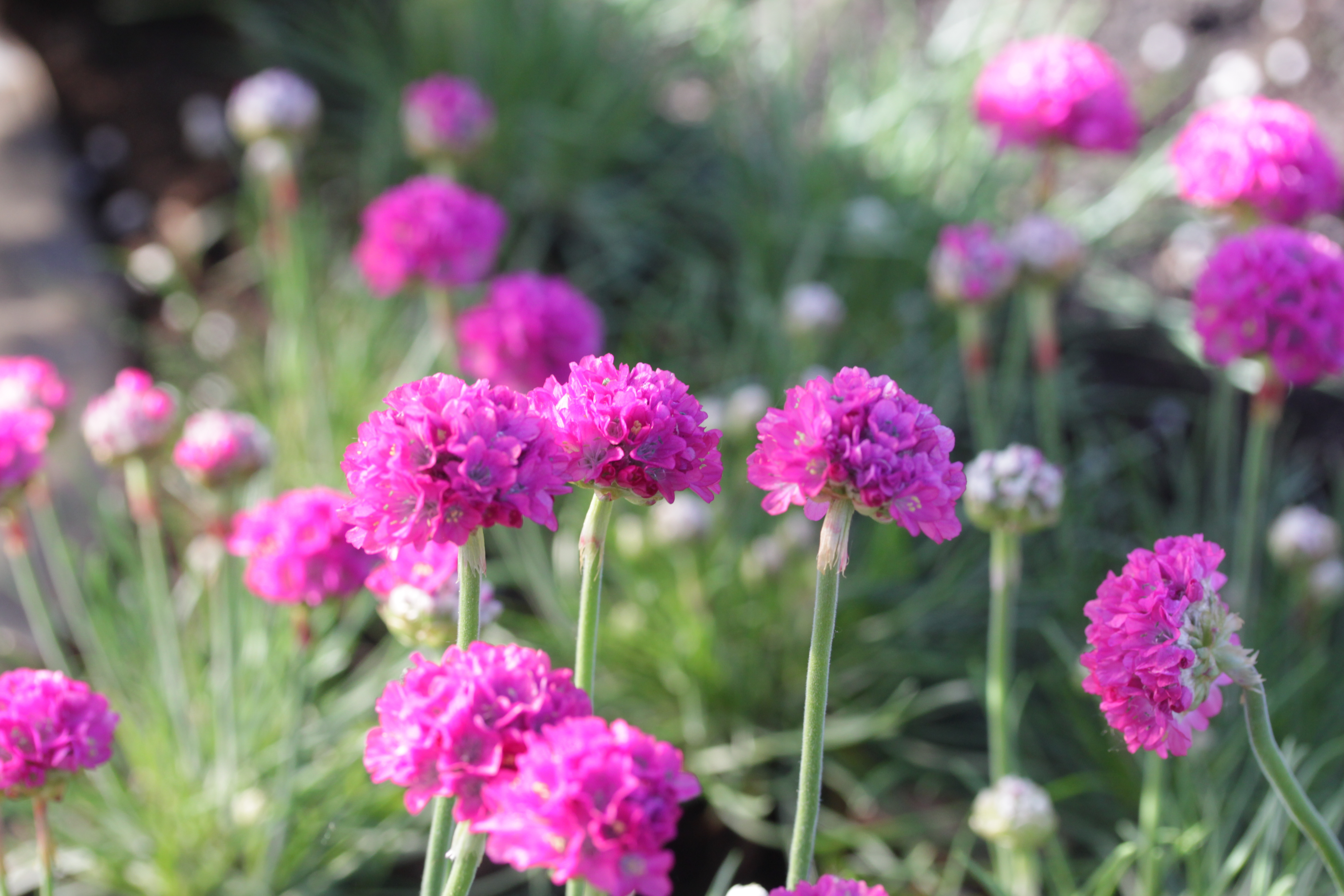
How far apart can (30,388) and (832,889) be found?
5.01 ft

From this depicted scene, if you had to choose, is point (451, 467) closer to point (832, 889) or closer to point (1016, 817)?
point (832, 889)

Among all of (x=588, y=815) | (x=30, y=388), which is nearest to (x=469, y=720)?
(x=588, y=815)

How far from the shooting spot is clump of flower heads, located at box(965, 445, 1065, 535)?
169cm

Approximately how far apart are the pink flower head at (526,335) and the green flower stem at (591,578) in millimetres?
1173

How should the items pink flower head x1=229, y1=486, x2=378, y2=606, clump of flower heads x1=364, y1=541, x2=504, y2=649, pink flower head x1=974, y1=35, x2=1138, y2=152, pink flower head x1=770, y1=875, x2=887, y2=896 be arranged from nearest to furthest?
1. pink flower head x1=770, y1=875, x2=887, y2=896
2. clump of flower heads x1=364, y1=541, x2=504, y2=649
3. pink flower head x1=229, y1=486, x2=378, y2=606
4. pink flower head x1=974, y1=35, x2=1138, y2=152

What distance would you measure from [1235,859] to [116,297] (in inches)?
141

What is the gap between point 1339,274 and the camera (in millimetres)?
1896

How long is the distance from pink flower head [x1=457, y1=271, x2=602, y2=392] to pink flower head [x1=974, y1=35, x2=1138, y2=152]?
103 centimetres

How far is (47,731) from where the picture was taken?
1212 millimetres

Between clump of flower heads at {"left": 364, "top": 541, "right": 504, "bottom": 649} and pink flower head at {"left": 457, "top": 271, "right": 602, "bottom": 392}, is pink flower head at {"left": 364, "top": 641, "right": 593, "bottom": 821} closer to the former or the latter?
clump of flower heads at {"left": 364, "top": 541, "right": 504, "bottom": 649}

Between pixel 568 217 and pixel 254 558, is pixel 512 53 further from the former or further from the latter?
pixel 254 558

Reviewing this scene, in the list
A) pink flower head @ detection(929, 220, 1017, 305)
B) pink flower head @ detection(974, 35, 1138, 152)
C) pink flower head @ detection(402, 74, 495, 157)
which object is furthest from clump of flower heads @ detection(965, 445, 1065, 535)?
pink flower head @ detection(402, 74, 495, 157)

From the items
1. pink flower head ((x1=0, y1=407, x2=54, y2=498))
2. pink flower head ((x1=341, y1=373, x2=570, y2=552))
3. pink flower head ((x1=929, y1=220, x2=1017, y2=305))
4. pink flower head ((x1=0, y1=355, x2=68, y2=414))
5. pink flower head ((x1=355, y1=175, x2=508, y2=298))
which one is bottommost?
pink flower head ((x1=0, y1=407, x2=54, y2=498))

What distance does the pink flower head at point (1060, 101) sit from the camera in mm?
2504
